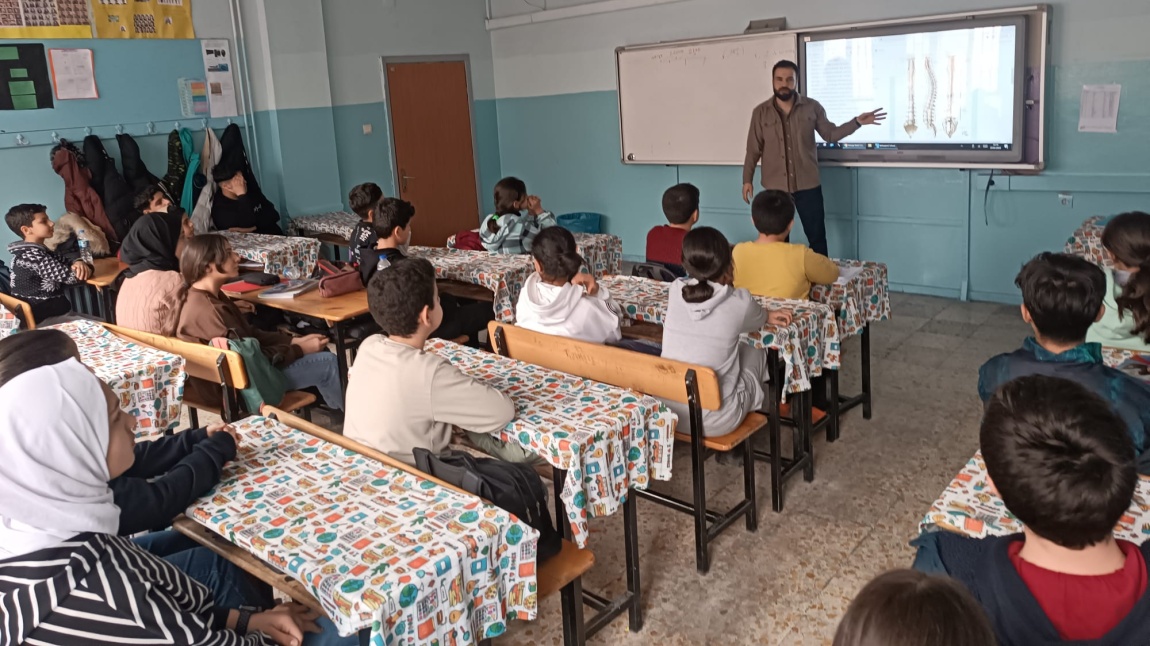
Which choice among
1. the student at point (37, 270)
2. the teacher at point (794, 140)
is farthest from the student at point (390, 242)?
the teacher at point (794, 140)

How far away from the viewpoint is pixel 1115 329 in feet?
9.70

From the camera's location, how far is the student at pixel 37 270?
5027 mm

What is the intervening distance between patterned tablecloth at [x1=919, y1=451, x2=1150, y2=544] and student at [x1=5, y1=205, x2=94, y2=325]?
4.96 metres

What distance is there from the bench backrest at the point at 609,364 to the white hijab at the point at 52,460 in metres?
1.56

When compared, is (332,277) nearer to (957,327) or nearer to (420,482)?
(420,482)

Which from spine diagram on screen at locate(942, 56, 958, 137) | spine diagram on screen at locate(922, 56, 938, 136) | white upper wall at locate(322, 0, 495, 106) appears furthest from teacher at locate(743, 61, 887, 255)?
white upper wall at locate(322, 0, 495, 106)

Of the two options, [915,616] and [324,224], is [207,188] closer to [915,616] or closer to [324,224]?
[324,224]

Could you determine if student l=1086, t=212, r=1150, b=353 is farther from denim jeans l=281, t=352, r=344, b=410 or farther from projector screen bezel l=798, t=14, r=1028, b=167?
denim jeans l=281, t=352, r=344, b=410

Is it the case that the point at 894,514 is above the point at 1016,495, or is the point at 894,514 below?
below

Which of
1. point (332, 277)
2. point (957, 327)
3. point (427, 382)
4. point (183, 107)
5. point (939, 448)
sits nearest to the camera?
point (427, 382)

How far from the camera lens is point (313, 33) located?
23.7ft

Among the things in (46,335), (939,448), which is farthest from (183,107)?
(939,448)

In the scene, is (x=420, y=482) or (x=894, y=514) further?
(x=894, y=514)

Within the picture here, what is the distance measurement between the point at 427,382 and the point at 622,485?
1.97 ft
